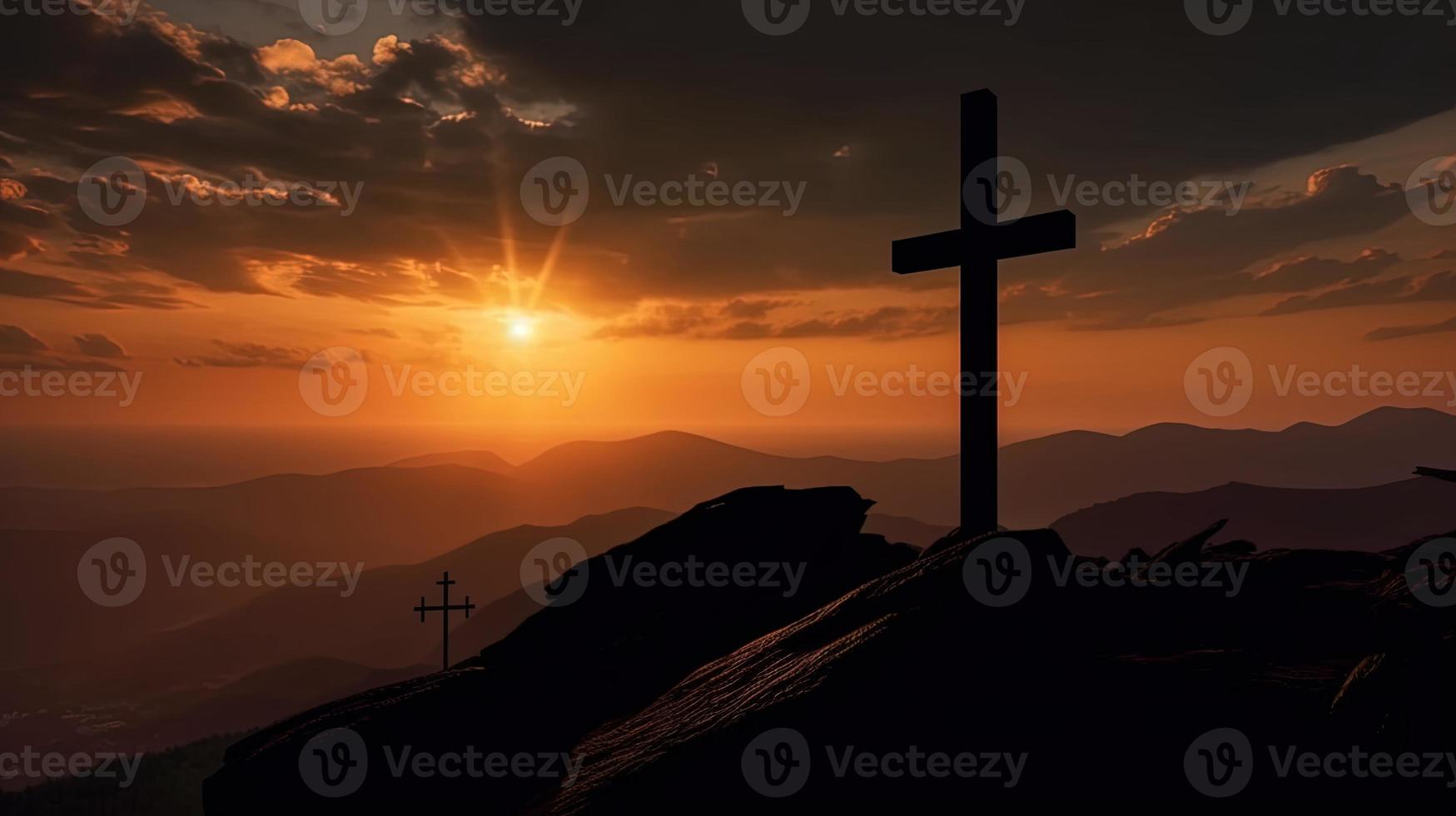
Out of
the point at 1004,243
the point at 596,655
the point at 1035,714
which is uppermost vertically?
the point at 1004,243

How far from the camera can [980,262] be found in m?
9.67

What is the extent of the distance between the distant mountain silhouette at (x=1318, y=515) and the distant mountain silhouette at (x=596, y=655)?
506ft

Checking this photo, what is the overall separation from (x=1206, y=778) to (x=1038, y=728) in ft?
2.65

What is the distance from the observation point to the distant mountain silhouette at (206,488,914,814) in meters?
7.61

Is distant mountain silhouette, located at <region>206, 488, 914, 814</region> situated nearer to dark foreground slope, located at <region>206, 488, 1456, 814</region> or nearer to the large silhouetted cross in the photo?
dark foreground slope, located at <region>206, 488, 1456, 814</region>

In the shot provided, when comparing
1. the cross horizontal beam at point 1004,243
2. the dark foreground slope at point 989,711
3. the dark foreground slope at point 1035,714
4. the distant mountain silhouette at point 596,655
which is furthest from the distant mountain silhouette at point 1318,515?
the dark foreground slope at point 1035,714

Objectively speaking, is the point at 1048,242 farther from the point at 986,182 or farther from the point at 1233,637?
the point at 1233,637

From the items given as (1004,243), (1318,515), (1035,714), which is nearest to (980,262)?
(1004,243)

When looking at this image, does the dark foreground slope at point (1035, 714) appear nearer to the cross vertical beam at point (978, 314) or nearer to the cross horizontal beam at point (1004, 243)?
the cross vertical beam at point (978, 314)

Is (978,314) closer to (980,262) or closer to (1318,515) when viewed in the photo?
(980,262)

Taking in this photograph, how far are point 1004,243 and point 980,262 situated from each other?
1.14ft

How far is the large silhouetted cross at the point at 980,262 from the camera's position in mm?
9398

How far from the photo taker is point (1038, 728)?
4.34 meters

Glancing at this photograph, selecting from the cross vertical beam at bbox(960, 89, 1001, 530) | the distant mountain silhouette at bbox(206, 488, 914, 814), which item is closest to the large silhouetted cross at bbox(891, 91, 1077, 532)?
the cross vertical beam at bbox(960, 89, 1001, 530)
